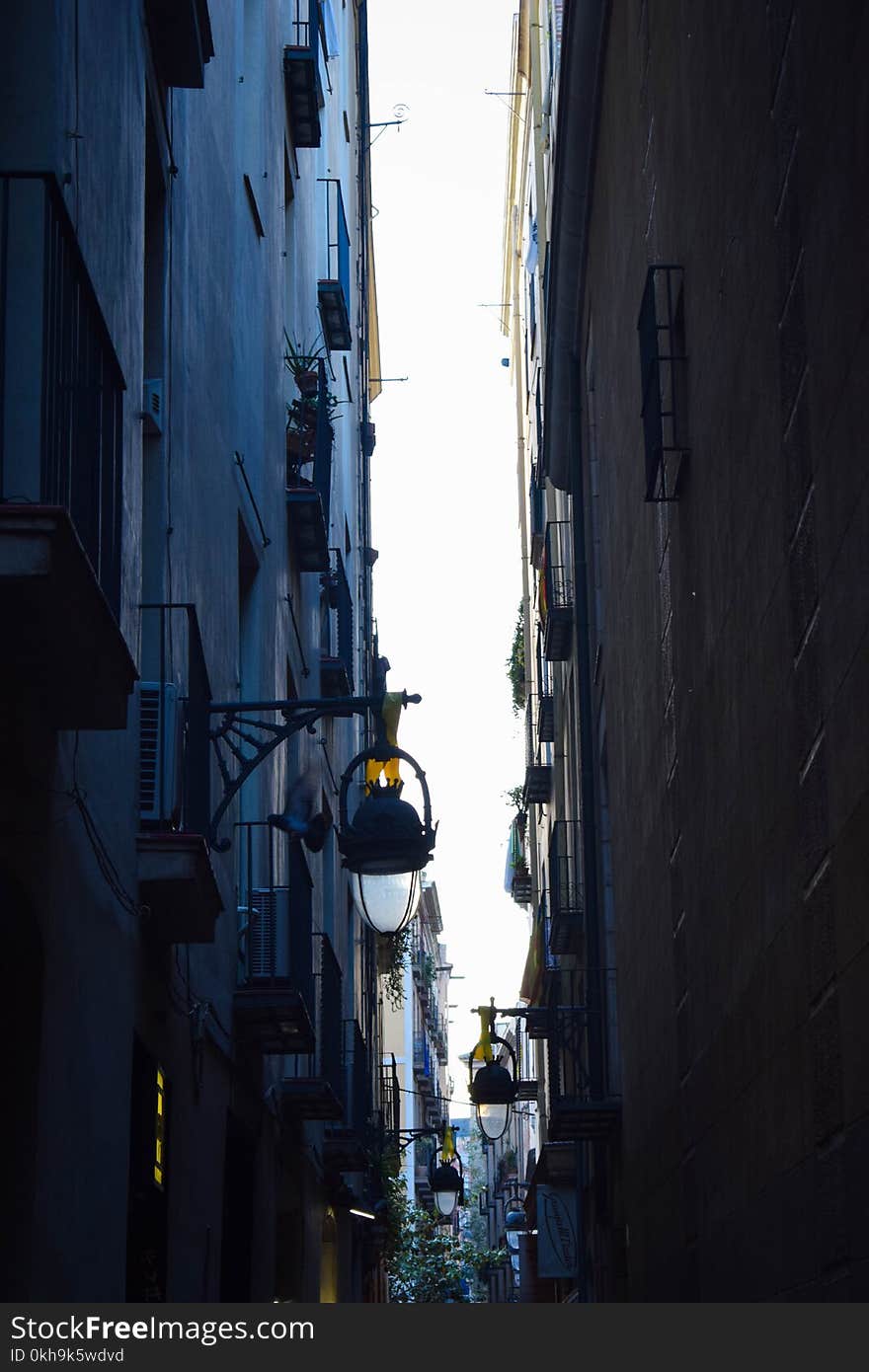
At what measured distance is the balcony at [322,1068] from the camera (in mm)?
15609

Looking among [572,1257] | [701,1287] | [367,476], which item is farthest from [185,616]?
[367,476]

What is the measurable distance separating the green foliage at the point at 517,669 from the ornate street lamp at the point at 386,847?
82.8 feet

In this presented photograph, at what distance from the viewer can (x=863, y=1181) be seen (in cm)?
600

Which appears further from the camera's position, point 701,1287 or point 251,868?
point 251,868

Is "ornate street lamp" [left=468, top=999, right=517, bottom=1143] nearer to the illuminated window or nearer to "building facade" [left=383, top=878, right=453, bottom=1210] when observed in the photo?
the illuminated window

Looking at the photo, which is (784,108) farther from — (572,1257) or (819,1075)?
(572,1257)

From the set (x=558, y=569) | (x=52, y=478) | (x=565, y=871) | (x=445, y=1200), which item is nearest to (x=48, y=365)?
(x=52, y=478)

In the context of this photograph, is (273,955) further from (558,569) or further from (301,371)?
(558,569)

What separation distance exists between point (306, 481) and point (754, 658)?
10672 mm

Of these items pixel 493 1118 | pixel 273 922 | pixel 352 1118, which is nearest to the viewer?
pixel 273 922

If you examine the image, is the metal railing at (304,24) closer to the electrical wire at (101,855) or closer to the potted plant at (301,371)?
the potted plant at (301,371)

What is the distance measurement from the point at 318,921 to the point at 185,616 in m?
10.6

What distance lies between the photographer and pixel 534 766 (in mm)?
33469

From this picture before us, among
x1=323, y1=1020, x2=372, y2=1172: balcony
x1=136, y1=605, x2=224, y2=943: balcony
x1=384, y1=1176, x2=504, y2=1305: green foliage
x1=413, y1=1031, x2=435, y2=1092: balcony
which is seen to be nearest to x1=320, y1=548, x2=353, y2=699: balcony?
x1=323, y1=1020, x2=372, y2=1172: balcony
